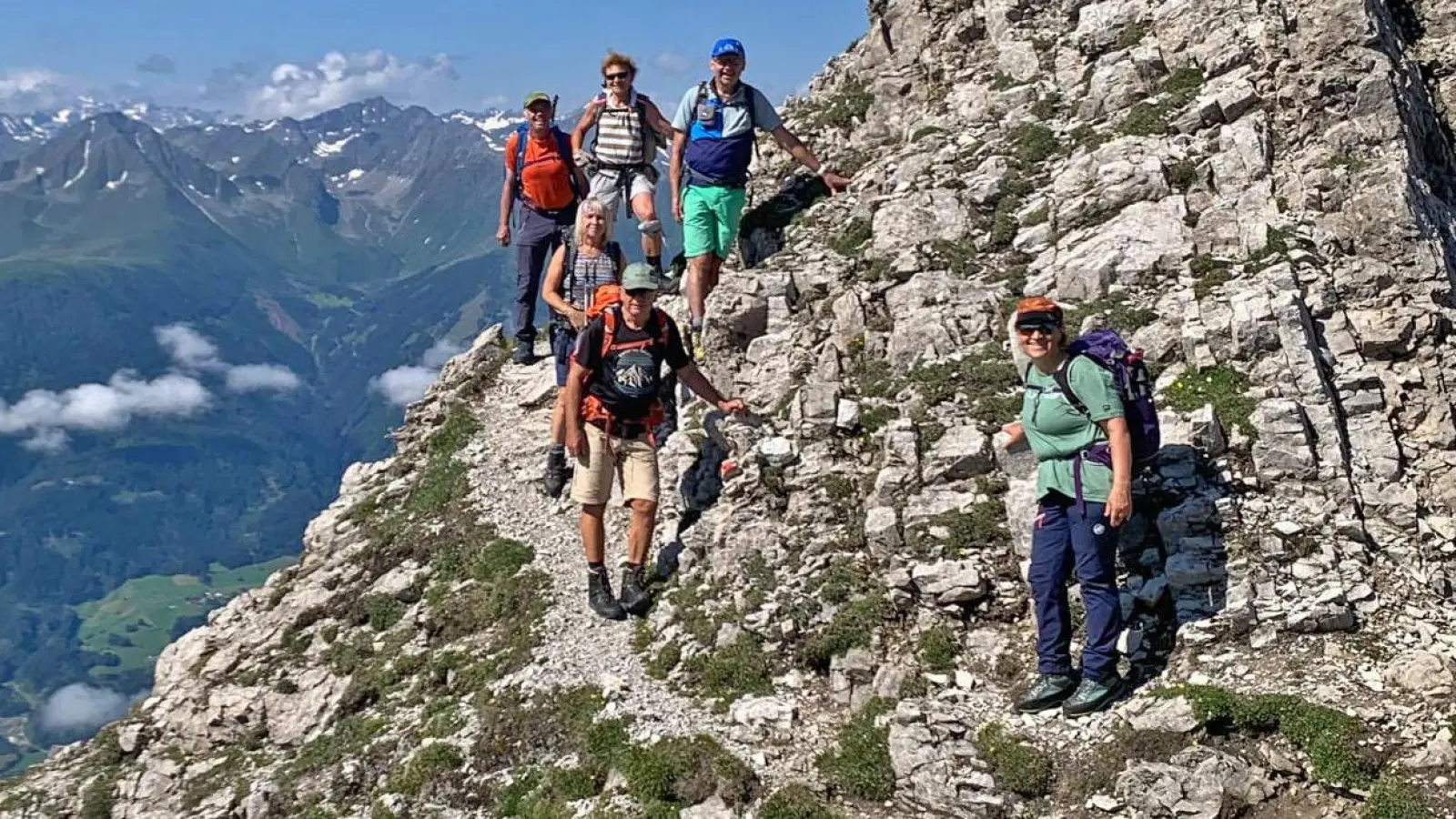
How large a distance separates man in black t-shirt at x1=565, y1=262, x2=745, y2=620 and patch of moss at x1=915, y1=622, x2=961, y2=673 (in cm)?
423

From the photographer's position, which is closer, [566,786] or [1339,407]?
[566,786]

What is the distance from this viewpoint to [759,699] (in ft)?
39.1

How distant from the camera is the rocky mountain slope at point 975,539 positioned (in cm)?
1009

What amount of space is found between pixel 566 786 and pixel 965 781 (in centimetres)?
454

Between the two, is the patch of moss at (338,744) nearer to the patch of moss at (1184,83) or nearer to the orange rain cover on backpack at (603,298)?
the orange rain cover on backpack at (603,298)

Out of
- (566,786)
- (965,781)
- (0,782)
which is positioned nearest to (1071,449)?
(965,781)

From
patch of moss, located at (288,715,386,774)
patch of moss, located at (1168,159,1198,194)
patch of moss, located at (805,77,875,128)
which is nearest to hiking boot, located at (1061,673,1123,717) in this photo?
patch of moss, located at (1168,159,1198,194)

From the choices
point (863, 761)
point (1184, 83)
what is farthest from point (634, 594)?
point (1184, 83)

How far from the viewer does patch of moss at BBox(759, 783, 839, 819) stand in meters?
10.1

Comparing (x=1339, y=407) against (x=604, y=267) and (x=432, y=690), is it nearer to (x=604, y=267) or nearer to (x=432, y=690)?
(x=604, y=267)

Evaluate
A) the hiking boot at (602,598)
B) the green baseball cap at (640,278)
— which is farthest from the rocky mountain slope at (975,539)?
the green baseball cap at (640,278)

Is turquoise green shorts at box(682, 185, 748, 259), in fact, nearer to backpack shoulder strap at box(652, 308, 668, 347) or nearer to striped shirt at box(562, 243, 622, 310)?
striped shirt at box(562, 243, 622, 310)

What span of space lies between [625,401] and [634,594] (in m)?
3.00

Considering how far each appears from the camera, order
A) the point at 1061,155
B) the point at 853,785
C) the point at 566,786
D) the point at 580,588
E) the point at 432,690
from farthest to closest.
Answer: the point at 1061,155 → the point at 580,588 → the point at 432,690 → the point at 566,786 → the point at 853,785
